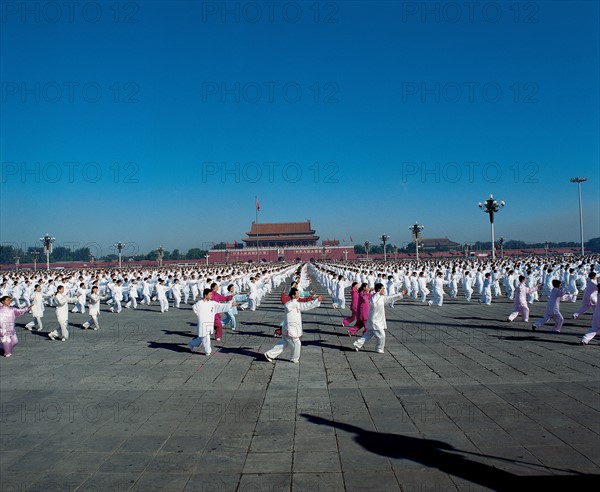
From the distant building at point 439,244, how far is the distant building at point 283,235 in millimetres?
30756

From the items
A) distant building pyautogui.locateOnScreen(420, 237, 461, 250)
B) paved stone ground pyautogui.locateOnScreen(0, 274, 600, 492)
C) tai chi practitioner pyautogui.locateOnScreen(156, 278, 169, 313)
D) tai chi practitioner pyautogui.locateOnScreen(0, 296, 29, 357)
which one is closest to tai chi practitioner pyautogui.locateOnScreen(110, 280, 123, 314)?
tai chi practitioner pyautogui.locateOnScreen(156, 278, 169, 313)

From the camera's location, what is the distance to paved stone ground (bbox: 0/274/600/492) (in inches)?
145

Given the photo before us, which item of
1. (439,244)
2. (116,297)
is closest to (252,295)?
(116,297)

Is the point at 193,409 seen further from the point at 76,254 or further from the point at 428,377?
the point at 76,254

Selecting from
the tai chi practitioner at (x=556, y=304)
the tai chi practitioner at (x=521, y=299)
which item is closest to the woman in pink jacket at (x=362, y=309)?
the tai chi practitioner at (x=556, y=304)

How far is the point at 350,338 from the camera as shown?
9898mm

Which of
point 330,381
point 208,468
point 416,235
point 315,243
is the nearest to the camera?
point 208,468

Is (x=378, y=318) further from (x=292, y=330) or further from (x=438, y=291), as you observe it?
(x=438, y=291)

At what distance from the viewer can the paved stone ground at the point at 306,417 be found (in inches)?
145

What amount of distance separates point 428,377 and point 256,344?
393 cm

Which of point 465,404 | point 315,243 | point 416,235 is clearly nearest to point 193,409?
point 465,404

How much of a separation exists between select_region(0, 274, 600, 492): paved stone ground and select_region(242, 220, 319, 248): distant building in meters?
69.7

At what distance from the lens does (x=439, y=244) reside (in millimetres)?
101188

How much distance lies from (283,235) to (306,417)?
246 ft
